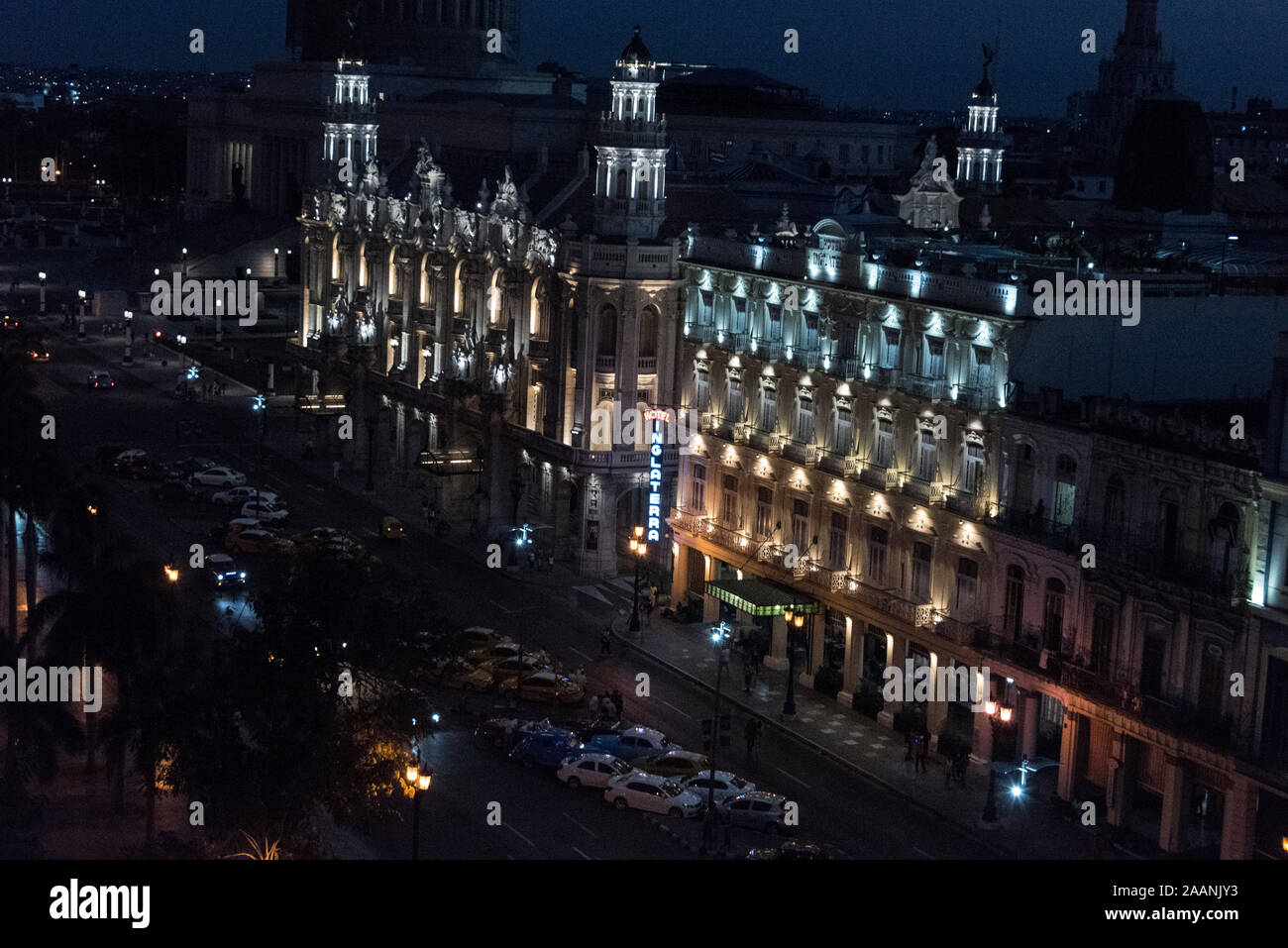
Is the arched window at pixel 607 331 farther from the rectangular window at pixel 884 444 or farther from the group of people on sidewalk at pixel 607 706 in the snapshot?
the group of people on sidewalk at pixel 607 706

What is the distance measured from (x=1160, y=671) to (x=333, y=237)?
2697 inches

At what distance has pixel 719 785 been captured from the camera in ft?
192

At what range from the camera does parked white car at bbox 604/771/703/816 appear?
57.7 m

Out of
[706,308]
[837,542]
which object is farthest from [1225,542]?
[706,308]

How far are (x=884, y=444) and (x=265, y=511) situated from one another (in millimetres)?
33570

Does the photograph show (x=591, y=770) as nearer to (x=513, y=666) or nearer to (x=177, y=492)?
(x=513, y=666)

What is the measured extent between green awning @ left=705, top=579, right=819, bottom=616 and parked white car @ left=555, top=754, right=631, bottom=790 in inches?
512

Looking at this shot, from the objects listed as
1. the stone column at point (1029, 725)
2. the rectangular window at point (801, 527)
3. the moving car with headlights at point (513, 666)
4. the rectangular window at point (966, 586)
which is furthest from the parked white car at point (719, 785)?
the rectangular window at point (801, 527)

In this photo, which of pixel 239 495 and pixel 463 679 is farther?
pixel 239 495

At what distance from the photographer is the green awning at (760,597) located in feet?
235

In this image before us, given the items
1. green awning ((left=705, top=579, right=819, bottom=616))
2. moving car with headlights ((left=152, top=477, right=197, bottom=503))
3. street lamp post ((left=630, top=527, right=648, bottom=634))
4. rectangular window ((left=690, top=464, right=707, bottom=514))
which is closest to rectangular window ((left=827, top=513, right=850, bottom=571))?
green awning ((left=705, top=579, right=819, bottom=616))

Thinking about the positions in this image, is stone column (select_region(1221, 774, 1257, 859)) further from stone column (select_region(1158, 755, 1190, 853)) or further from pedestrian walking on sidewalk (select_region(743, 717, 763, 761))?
pedestrian walking on sidewalk (select_region(743, 717, 763, 761))
